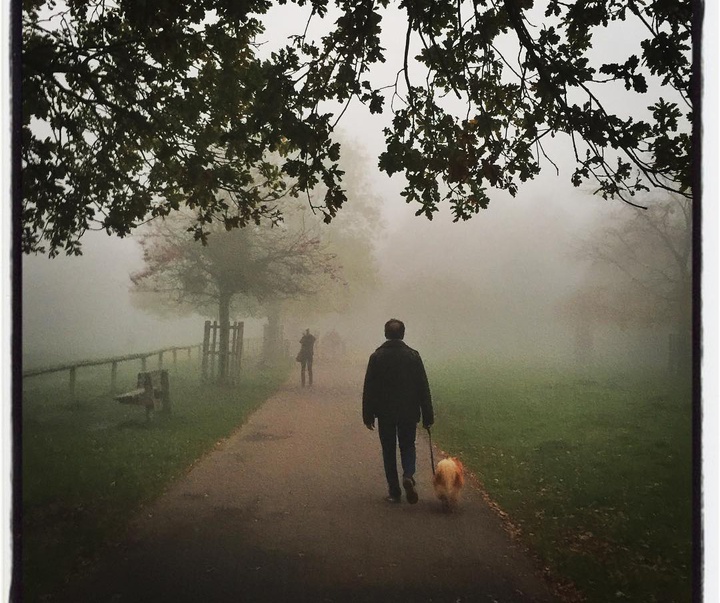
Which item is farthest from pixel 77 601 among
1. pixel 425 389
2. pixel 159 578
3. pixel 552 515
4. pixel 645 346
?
pixel 645 346

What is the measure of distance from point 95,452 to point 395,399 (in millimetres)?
2803

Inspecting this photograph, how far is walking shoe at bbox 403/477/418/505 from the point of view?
3980 mm

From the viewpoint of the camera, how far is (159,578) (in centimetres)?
307

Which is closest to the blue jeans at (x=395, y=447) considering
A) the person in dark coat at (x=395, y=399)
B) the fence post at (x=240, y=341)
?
the person in dark coat at (x=395, y=399)

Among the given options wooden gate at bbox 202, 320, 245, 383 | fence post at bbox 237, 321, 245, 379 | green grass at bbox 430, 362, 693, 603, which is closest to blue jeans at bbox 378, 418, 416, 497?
green grass at bbox 430, 362, 693, 603

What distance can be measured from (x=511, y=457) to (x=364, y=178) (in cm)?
349

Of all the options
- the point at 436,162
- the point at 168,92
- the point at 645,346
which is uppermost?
the point at 168,92

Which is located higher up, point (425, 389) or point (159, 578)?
point (425, 389)

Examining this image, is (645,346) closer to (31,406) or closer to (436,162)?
(436,162)

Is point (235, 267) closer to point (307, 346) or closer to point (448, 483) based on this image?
point (307, 346)

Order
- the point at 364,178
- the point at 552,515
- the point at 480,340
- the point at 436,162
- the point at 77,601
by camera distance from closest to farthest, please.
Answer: the point at 77,601 → the point at 436,162 → the point at 552,515 → the point at 364,178 → the point at 480,340

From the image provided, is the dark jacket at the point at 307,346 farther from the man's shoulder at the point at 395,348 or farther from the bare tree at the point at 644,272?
the bare tree at the point at 644,272

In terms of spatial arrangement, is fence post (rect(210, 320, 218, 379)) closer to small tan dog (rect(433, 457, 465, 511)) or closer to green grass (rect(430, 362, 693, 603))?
green grass (rect(430, 362, 693, 603))

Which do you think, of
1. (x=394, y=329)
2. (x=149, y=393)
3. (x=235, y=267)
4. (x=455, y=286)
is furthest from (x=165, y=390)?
(x=455, y=286)
